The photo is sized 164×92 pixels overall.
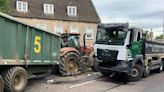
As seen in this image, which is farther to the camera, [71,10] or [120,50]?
[71,10]

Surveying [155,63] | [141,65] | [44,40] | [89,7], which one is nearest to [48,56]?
[44,40]

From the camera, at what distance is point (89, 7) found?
43.4m

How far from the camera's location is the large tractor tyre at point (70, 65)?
1566 centimetres

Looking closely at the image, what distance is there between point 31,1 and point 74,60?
2525 centimetres

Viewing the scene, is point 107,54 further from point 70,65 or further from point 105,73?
point 70,65

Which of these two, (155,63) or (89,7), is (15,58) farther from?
(89,7)

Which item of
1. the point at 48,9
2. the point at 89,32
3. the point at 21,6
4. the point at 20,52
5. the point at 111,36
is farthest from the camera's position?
the point at 89,32

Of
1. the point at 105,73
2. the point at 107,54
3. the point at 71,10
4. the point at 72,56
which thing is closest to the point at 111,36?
the point at 107,54

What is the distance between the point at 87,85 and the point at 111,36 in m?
3.07

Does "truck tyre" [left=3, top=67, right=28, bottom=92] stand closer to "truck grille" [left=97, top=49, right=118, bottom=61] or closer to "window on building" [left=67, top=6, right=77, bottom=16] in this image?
"truck grille" [left=97, top=49, right=118, bottom=61]

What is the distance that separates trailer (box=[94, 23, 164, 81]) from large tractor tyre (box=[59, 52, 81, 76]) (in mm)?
1246

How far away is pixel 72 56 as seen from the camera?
16.2 m

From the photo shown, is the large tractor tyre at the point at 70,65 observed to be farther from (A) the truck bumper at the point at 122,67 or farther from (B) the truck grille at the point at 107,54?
(A) the truck bumper at the point at 122,67

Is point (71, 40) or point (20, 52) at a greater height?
point (71, 40)
